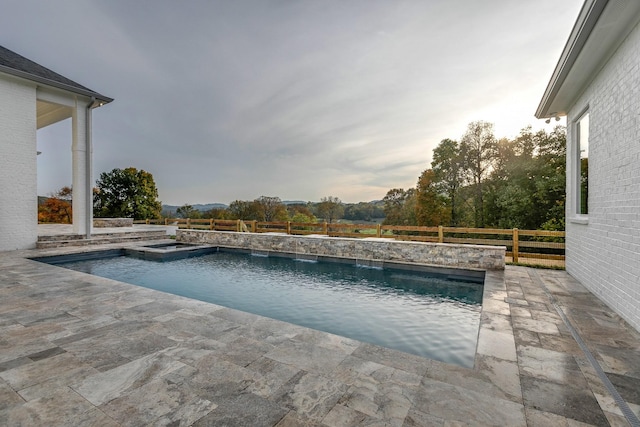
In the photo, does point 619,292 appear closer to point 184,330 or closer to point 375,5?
point 184,330

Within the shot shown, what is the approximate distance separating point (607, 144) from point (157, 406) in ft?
18.5

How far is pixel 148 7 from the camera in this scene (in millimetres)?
8531

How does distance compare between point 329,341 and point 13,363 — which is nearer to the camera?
point 13,363

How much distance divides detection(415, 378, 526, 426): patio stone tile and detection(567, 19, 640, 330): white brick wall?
242 centimetres

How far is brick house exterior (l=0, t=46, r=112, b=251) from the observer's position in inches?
300

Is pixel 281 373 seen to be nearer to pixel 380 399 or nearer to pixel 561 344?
pixel 380 399

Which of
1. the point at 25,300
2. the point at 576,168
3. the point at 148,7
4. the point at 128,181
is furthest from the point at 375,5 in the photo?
the point at 128,181

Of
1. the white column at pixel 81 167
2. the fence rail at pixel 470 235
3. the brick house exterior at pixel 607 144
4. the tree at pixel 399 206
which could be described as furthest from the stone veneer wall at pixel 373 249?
the tree at pixel 399 206

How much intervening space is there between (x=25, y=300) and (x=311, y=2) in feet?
28.2

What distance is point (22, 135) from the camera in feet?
25.9

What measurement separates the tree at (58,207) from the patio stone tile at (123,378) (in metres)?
22.8

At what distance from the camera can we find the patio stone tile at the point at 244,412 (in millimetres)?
1607

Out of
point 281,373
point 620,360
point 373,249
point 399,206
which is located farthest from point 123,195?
point 620,360

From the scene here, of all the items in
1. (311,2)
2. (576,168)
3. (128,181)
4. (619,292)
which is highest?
(311,2)
